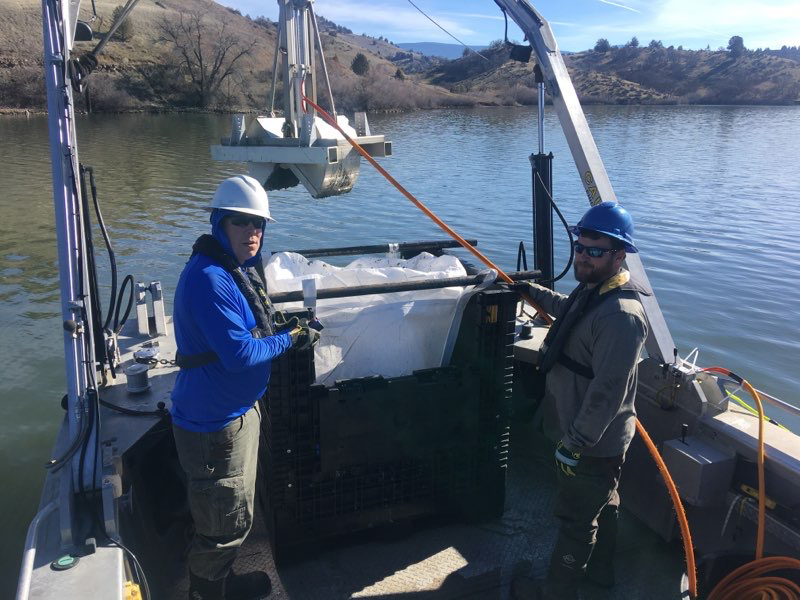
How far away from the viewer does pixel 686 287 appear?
35.6ft

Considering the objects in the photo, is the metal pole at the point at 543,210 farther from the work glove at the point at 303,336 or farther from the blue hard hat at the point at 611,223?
the work glove at the point at 303,336

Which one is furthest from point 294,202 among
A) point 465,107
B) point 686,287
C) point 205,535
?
point 465,107

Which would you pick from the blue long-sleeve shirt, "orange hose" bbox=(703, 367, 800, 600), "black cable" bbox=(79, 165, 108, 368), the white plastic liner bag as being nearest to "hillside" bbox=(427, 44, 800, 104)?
the white plastic liner bag

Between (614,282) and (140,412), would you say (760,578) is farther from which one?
(140,412)

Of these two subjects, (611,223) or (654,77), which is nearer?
(611,223)

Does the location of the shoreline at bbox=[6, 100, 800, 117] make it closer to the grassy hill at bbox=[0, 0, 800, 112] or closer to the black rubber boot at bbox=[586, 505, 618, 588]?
the grassy hill at bbox=[0, 0, 800, 112]

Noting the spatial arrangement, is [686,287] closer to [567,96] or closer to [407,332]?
[567,96]

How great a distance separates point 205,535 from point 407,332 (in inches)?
50.7

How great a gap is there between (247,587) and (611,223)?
2.34m

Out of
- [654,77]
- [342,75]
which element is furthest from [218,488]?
[654,77]

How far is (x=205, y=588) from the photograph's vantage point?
8.46 ft

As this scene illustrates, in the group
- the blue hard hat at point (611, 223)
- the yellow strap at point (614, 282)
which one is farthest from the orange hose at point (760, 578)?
the blue hard hat at point (611, 223)

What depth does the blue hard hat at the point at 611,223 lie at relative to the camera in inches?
98.3

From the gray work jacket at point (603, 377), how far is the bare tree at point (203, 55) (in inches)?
2045
